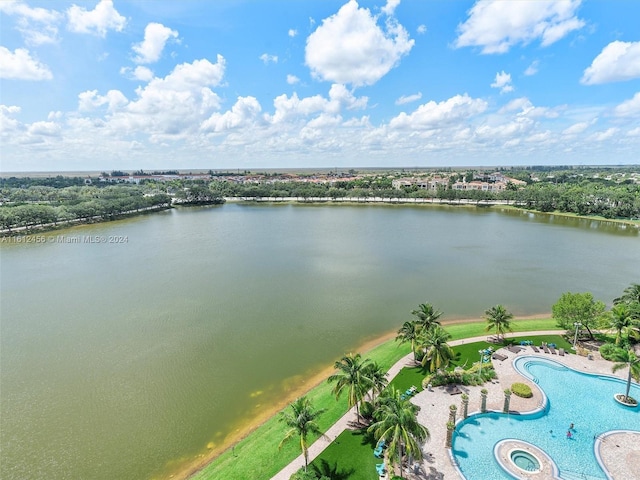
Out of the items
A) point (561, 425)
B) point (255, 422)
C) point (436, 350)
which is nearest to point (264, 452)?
point (255, 422)

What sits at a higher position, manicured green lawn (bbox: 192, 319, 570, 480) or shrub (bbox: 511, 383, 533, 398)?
shrub (bbox: 511, 383, 533, 398)

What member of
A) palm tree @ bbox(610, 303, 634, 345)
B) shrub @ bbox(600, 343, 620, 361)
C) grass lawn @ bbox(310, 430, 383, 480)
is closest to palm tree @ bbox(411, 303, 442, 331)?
grass lawn @ bbox(310, 430, 383, 480)

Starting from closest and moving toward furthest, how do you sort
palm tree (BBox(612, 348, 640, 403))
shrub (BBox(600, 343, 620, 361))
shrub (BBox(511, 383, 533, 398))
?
palm tree (BBox(612, 348, 640, 403)) → shrub (BBox(511, 383, 533, 398)) → shrub (BBox(600, 343, 620, 361))

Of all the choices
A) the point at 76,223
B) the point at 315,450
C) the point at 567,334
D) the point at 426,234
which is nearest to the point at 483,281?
the point at 567,334

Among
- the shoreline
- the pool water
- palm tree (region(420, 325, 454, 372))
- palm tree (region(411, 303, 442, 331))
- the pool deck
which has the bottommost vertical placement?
the shoreline

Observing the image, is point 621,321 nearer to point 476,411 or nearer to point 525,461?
point 476,411

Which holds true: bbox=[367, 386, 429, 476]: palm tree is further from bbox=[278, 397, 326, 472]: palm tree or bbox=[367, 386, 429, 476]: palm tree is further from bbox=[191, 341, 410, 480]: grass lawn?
bbox=[278, 397, 326, 472]: palm tree
